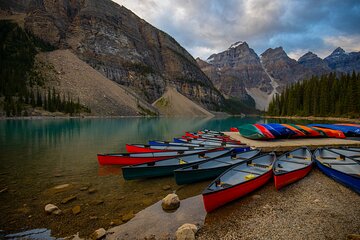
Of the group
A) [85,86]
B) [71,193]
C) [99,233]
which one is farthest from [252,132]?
[85,86]

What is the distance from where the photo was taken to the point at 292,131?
27.2m

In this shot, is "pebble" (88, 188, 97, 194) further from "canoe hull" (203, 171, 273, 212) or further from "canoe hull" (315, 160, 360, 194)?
"canoe hull" (315, 160, 360, 194)

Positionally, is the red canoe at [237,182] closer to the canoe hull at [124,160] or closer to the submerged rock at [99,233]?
the submerged rock at [99,233]

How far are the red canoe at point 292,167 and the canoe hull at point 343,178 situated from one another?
3.51 feet

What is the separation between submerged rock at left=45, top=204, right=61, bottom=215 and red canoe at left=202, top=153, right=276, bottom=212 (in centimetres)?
747

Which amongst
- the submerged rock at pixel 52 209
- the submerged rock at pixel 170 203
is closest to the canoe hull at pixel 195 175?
the submerged rock at pixel 170 203

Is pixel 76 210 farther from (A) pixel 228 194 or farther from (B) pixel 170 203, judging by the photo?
(A) pixel 228 194

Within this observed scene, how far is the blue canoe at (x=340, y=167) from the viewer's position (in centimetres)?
1260

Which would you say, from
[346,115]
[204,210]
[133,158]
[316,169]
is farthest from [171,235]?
[346,115]

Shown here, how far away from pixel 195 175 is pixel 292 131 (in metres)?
18.4

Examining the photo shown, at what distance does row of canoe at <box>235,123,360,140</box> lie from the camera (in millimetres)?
26469

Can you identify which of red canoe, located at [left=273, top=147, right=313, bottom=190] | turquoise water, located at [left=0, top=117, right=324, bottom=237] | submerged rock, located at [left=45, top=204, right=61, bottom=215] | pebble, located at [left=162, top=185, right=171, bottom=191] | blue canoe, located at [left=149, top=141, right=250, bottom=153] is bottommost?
turquoise water, located at [left=0, top=117, right=324, bottom=237]

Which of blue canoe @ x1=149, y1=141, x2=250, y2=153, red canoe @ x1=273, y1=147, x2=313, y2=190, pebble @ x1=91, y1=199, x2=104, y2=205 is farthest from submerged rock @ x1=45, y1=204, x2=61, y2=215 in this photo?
blue canoe @ x1=149, y1=141, x2=250, y2=153

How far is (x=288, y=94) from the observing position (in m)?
125
